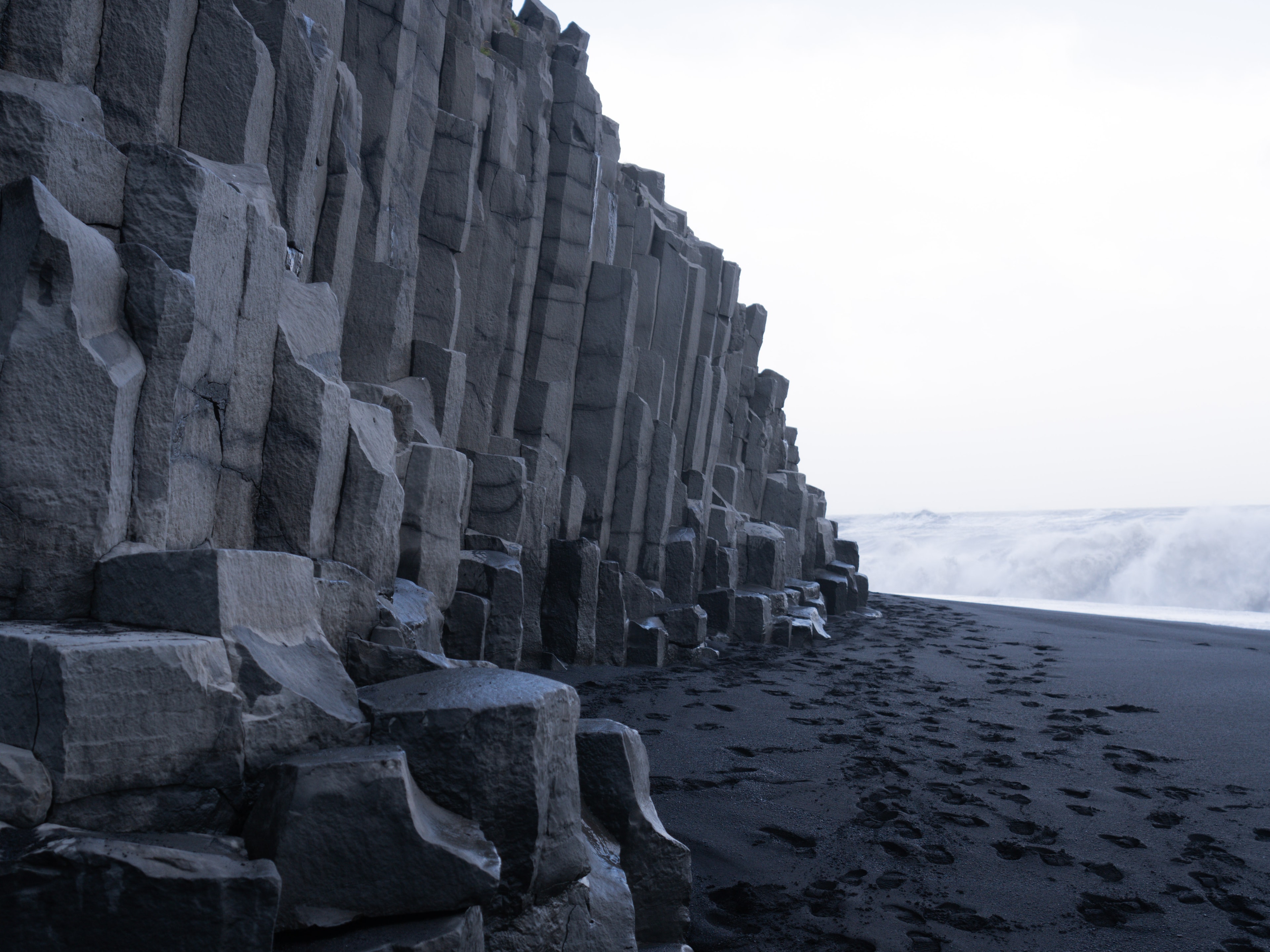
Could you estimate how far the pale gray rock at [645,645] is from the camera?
719 centimetres

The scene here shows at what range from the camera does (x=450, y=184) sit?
6.09 meters

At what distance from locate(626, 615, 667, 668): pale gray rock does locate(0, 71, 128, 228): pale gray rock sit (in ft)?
17.3

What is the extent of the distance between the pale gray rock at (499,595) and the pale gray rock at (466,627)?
0.11 metres

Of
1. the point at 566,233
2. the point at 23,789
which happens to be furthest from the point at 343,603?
the point at 566,233

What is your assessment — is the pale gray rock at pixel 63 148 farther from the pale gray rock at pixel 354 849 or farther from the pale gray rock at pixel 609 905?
the pale gray rock at pixel 609 905

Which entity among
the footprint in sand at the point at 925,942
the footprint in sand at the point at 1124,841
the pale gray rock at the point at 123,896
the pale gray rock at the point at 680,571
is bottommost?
the footprint in sand at the point at 925,942

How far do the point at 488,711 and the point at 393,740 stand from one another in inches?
10.5

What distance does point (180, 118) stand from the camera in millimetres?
3361

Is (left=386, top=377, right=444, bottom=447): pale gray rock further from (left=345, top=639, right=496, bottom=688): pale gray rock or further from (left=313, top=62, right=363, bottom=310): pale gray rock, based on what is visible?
(left=345, top=639, right=496, bottom=688): pale gray rock

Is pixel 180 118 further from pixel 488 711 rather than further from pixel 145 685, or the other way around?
pixel 488 711

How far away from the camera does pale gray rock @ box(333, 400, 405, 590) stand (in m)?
3.48

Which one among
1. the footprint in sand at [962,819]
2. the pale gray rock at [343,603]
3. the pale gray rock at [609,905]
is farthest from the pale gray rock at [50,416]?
the footprint in sand at [962,819]

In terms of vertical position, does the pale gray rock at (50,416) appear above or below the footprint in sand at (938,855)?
above

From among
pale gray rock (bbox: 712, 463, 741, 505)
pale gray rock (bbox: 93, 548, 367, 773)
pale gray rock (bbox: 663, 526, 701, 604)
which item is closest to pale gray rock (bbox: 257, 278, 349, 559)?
pale gray rock (bbox: 93, 548, 367, 773)
